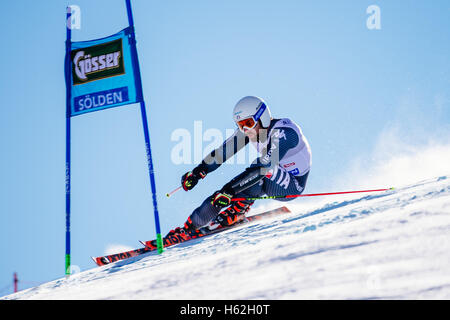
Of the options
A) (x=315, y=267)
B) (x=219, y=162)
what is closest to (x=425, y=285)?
(x=315, y=267)

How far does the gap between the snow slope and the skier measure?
69.3 inches

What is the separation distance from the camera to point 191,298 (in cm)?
252

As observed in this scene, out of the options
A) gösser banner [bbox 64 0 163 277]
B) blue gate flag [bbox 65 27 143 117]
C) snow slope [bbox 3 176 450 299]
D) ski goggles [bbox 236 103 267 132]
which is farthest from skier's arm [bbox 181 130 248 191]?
snow slope [bbox 3 176 450 299]

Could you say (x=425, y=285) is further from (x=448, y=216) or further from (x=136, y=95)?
(x=136, y=95)

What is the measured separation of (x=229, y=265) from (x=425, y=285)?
4.43ft

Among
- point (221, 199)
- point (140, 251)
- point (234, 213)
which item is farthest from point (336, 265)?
point (140, 251)

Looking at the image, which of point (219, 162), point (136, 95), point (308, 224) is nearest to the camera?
point (308, 224)

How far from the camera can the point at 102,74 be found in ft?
19.0

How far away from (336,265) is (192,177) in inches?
153

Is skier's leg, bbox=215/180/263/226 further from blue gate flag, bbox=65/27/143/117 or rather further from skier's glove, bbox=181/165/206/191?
blue gate flag, bbox=65/27/143/117

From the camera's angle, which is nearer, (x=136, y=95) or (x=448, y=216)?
(x=448, y=216)

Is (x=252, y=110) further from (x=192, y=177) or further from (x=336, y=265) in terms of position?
(x=336, y=265)

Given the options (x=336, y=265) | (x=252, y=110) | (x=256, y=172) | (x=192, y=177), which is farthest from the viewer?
(x=192, y=177)
